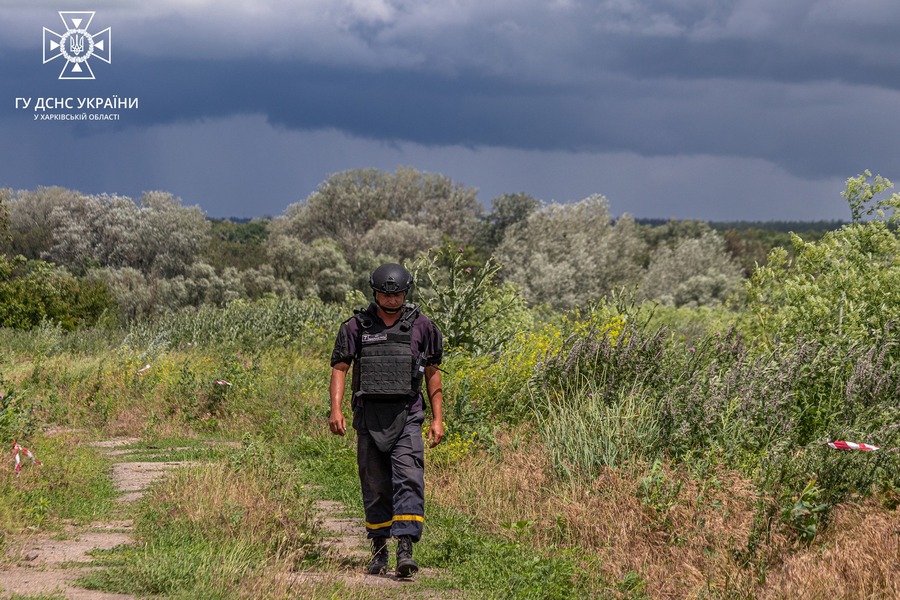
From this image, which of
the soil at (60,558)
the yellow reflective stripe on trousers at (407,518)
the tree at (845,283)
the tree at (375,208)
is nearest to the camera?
the soil at (60,558)

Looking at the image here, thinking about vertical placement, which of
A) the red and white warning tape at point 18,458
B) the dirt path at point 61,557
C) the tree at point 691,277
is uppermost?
the tree at point 691,277

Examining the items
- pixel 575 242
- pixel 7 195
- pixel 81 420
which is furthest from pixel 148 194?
pixel 81 420

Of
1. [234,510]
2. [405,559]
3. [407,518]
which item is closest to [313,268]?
[234,510]

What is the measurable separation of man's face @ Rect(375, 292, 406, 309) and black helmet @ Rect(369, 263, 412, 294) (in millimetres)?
35

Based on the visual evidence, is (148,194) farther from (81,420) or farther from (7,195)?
(81,420)

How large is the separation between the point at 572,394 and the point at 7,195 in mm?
73773

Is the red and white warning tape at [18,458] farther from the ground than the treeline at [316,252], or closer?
closer

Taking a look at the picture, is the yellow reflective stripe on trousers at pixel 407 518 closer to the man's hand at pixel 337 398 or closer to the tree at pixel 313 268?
the man's hand at pixel 337 398

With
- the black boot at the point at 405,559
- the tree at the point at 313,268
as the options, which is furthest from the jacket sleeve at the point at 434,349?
the tree at the point at 313,268

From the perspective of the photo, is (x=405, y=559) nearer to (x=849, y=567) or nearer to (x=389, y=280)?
(x=389, y=280)

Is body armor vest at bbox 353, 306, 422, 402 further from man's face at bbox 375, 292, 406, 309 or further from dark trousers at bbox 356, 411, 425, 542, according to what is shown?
dark trousers at bbox 356, 411, 425, 542

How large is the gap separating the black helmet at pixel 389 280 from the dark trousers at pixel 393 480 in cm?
94

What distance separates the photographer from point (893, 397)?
385 inches

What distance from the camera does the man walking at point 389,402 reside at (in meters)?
7.39
